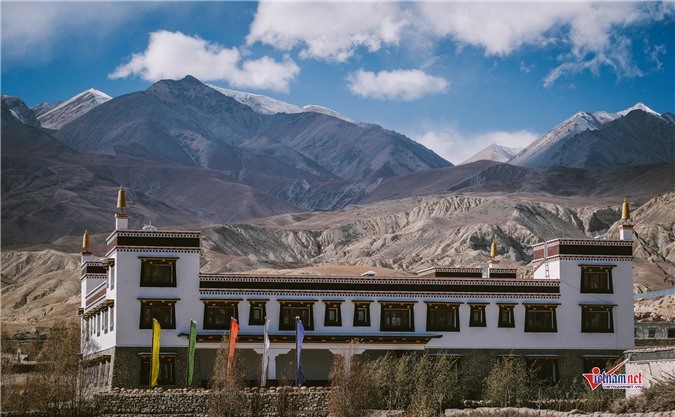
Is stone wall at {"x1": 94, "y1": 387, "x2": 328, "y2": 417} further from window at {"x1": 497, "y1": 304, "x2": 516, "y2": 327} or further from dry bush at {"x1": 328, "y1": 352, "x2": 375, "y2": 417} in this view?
window at {"x1": 497, "y1": 304, "x2": 516, "y2": 327}

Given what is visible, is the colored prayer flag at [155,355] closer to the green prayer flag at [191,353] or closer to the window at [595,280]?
the green prayer flag at [191,353]

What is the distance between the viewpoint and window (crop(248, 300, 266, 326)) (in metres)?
64.2

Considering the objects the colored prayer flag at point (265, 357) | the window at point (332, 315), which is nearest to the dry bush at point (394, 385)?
the colored prayer flag at point (265, 357)

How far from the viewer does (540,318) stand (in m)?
67.3

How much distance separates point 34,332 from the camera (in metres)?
114

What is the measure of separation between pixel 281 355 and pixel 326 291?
444cm

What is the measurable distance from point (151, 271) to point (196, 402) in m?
10.1

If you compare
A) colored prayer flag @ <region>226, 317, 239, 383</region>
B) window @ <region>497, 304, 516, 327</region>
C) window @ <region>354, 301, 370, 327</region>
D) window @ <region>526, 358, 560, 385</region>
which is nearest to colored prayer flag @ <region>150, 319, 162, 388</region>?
colored prayer flag @ <region>226, 317, 239, 383</region>

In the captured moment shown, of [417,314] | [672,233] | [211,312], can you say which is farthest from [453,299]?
[672,233]

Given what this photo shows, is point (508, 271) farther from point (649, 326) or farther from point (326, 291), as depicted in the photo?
point (326, 291)

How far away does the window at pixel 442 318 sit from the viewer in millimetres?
66500

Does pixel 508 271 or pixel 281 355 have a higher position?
pixel 508 271

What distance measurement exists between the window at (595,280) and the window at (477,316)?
20.7 ft

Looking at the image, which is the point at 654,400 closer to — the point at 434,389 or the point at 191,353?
the point at 434,389
